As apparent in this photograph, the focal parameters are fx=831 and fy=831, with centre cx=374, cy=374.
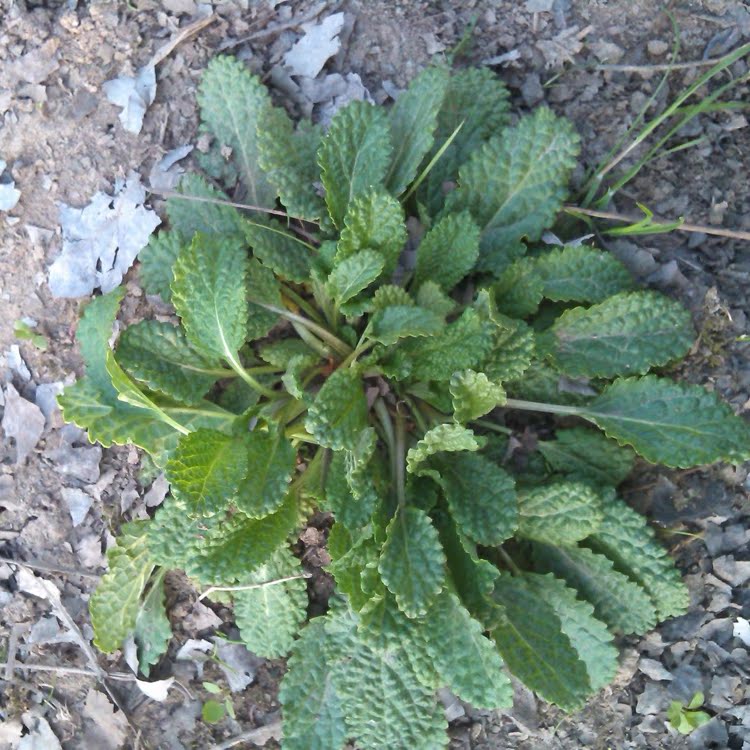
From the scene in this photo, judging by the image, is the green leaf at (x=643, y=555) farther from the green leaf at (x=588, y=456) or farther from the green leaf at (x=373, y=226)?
the green leaf at (x=373, y=226)

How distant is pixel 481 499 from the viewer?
92.7 inches

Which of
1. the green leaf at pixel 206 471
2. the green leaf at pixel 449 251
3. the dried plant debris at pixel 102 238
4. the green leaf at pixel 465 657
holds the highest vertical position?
the dried plant debris at pixel 102 238

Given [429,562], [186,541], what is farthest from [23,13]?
[429,562]

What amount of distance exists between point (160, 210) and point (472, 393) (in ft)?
3.99

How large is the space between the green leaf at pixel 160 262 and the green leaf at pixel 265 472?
1.82ft

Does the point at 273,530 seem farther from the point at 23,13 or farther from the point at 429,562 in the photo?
the point at 23,13

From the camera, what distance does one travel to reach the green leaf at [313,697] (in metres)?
2.54

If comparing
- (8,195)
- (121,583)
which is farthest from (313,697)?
(8,195)

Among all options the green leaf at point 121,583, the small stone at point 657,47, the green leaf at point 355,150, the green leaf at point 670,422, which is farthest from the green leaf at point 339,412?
the small stone at point 657,47

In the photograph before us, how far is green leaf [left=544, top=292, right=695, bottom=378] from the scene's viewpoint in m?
2.43

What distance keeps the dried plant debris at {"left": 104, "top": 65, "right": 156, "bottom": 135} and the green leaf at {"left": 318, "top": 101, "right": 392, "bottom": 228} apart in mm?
695

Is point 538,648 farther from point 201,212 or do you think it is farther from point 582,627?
point 201,212

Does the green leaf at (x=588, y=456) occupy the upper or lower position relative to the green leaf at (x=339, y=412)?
lower

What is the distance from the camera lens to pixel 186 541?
2.42 meters
